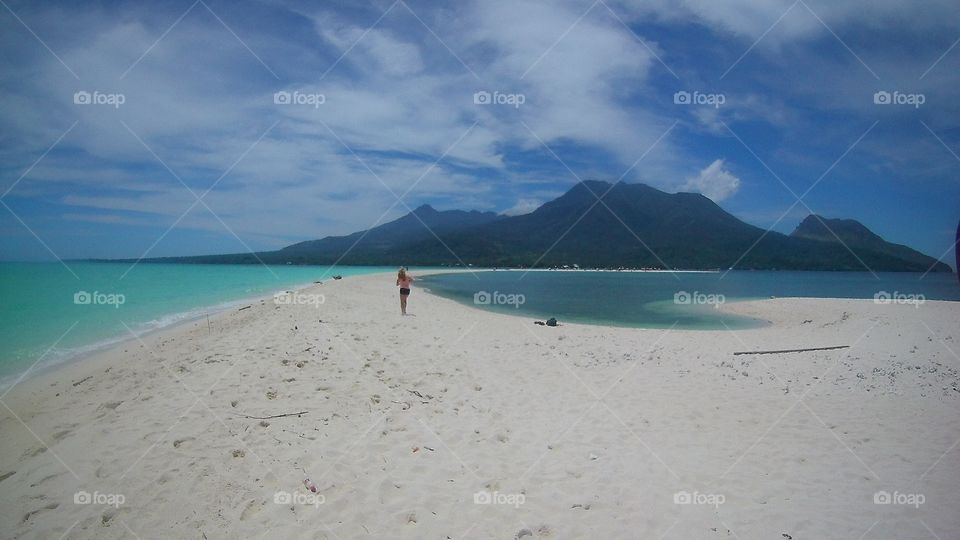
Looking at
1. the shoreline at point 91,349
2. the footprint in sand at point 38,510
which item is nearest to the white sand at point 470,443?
the footprint in sand at point 38,510

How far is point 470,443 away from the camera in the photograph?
21.7 ft

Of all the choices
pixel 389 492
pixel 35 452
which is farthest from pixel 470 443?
pixel 35 452

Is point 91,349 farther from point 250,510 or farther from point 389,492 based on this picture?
point 389,492

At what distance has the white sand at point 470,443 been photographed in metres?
4.67

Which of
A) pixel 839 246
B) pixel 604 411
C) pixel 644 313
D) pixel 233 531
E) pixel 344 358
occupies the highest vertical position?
pixel 839 246

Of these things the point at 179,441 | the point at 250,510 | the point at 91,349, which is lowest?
the point at 250,510

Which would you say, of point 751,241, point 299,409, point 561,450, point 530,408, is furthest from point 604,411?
point 751,241

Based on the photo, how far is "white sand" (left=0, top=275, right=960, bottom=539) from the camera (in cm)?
467

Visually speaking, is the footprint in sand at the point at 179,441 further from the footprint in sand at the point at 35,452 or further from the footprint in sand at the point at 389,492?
the footprint in sand at the point at 389,492

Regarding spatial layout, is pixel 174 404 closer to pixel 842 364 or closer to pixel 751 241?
pixel 842 364

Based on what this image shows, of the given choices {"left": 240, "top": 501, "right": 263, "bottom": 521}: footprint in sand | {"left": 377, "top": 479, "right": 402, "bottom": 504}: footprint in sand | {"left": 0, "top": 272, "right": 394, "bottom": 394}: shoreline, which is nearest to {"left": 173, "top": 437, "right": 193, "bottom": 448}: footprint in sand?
{"left": 240, "top": 501, "right": 263, "bottom": 521}: footprint in sand

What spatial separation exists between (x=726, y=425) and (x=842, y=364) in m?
6.58

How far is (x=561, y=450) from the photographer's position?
6461 mm

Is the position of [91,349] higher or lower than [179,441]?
higher
